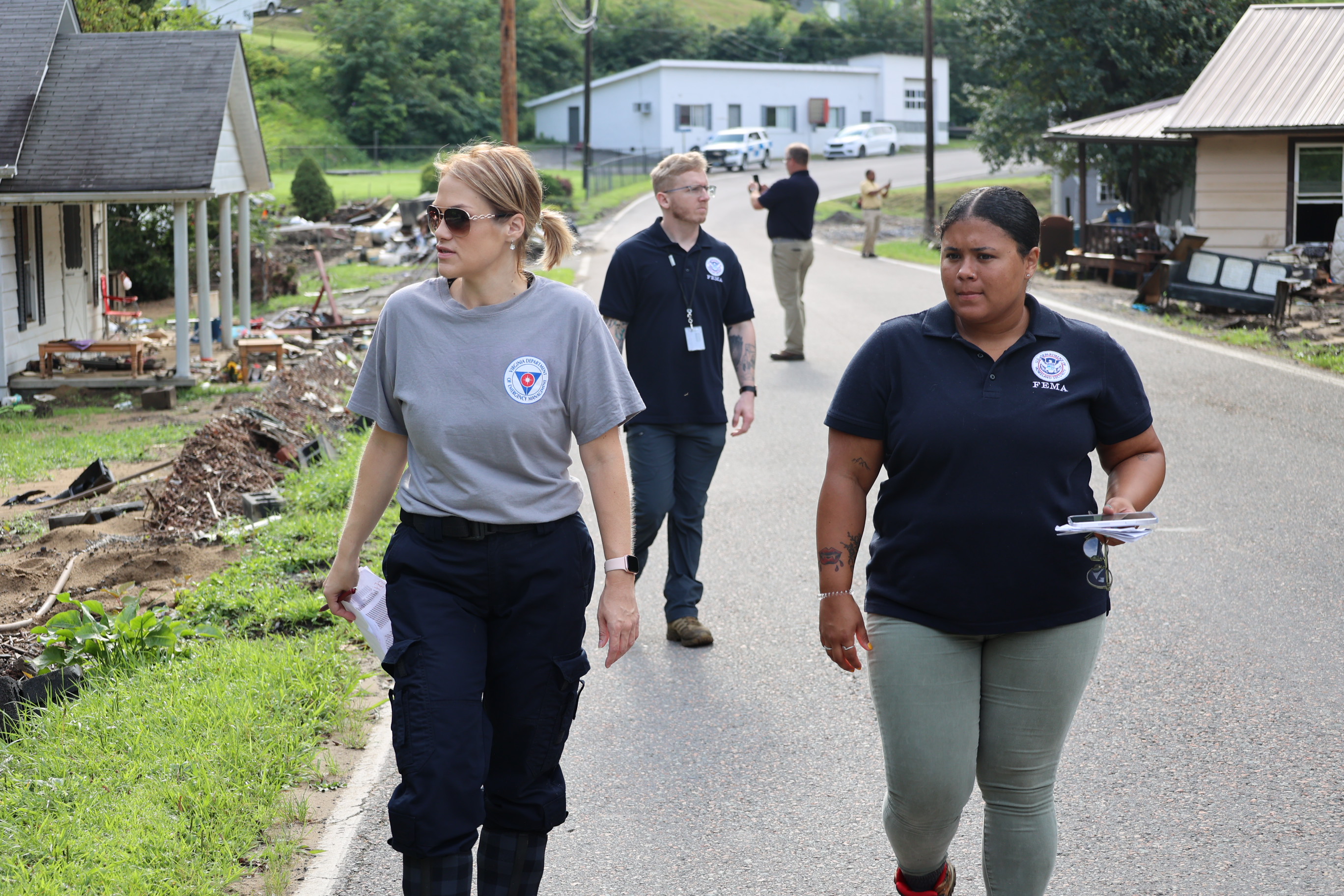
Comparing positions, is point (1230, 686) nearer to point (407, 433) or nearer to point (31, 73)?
point (407, 433)

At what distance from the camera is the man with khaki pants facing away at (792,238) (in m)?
14.5

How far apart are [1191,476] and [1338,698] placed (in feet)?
13.6

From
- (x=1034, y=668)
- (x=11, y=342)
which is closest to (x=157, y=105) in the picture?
(x=11, y=342)

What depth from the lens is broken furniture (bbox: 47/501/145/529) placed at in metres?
9.32

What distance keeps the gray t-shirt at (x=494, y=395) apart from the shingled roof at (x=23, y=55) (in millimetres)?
14801

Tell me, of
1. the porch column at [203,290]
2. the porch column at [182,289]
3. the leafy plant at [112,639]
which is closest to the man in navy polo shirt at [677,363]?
the leafy plant at [112,639]

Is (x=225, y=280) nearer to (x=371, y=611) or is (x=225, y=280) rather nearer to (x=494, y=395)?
(x=371, y=611)

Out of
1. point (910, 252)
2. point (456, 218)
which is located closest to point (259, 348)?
point (456, 218)

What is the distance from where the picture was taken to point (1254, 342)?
1529 cm

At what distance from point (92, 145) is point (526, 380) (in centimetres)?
Answer: 1538

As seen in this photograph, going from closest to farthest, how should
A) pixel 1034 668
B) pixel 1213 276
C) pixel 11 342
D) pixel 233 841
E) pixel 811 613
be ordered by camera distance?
pixel 1034 668
pixel 233 841
pixel 811 613
pixel 11 342
pixel 1213 276

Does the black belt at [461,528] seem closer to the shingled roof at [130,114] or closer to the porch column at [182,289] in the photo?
the porch column at [182,289]

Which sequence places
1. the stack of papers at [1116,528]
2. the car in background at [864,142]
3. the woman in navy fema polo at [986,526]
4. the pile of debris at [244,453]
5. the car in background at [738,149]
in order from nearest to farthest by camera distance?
the stack of papers at [1116,528]
the woman in navy fema polo at [986,526]
the pile of debris at [244,453]
the car in background at [738,149]
the car in background at [864,142]

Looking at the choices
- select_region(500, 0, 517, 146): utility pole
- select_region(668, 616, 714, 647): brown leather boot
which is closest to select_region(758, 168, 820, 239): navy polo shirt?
select_region(500, 0, 517, 146): utility pole
